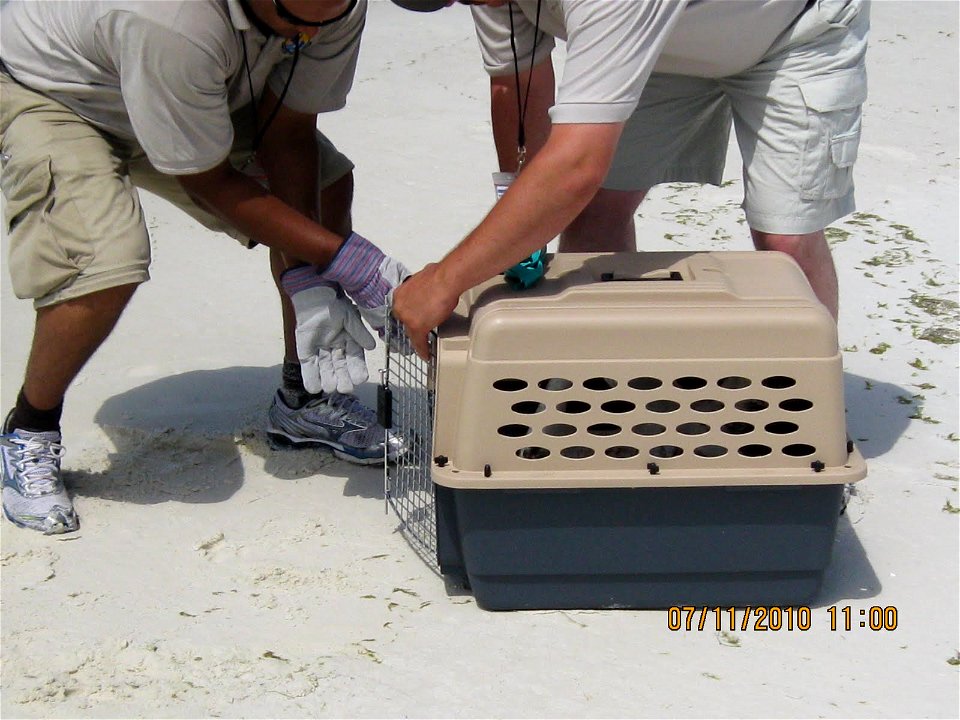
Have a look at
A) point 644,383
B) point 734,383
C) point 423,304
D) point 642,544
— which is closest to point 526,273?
point 423,304

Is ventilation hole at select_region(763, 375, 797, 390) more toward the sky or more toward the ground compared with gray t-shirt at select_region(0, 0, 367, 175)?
more toward the ground

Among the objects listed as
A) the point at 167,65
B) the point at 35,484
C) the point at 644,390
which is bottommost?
the point at 35,484

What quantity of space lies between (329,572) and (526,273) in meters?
0.71

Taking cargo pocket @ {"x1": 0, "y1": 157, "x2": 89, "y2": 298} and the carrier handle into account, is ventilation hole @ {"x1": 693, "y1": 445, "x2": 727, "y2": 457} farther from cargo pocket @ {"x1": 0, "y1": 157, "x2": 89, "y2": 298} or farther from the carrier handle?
cargo pocket @ {"x1": 0, "y1": 157, "x2": 89, "y2": 298}

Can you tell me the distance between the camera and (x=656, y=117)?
8.91 feet

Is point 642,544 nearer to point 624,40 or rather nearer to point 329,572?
point 329,572

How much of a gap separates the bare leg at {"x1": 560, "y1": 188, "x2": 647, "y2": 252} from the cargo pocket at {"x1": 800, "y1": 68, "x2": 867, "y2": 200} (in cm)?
49

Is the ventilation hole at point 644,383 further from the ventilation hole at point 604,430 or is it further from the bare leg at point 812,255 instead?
the bare leg at point 812,255

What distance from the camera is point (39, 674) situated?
2.06m

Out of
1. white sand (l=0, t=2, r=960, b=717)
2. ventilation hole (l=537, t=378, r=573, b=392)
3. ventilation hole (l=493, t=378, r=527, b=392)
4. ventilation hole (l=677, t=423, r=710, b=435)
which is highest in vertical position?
ventilation hole (l=493, t=378, r=527, b=392)

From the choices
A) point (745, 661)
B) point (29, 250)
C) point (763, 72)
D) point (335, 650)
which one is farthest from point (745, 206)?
point (29, 250)

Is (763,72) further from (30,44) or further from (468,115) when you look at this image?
(468,115)

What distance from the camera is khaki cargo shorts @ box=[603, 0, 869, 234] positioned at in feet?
7.84

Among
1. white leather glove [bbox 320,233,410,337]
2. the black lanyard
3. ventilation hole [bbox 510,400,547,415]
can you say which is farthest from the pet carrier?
the black lanyard
